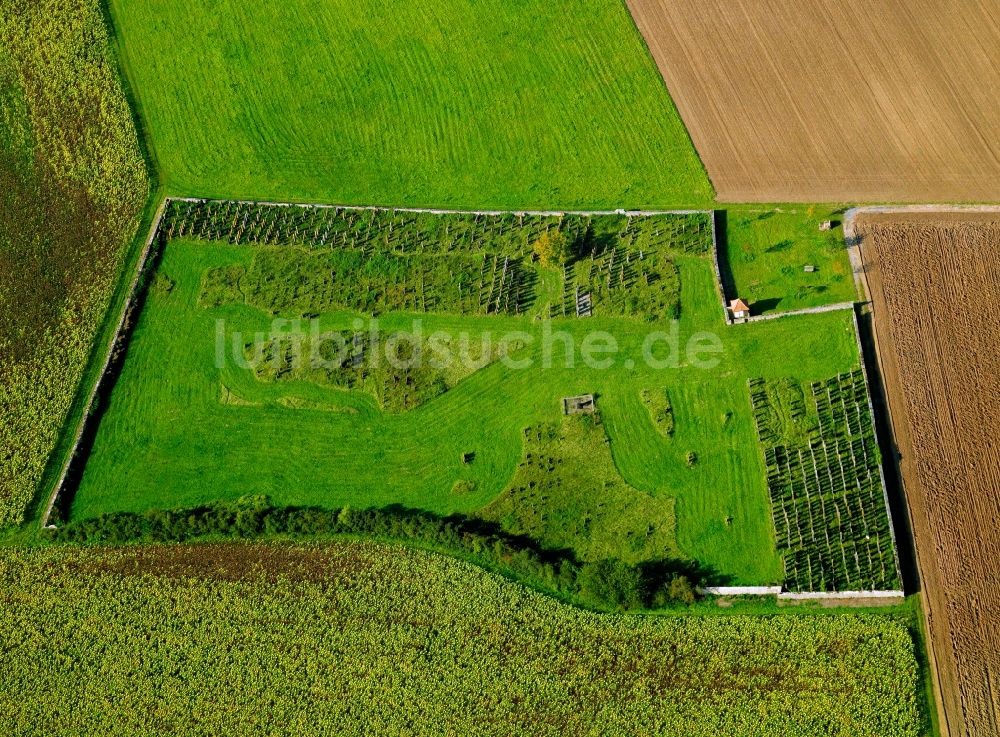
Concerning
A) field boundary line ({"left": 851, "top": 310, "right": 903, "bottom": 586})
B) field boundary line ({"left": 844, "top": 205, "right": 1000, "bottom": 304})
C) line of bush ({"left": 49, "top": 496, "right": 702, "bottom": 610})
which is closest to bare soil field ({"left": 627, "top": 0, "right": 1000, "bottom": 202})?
field boundary line ({"left": 844, "top": 205, "right": 1000, "bottom": 304})

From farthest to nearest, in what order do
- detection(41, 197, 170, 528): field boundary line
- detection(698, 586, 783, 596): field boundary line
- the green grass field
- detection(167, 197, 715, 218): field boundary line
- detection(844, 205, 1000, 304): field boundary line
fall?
detection(167, 197, 715, 218): field boundary line
detection(844, 205, 1000, 304): field boundary line
the green grass field
detection(41, 197, 170, 528): field boundary line
detection(698, 586, 783, 596): field boundary line

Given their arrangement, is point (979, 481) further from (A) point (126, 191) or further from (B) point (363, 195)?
(A) point (126, 191)

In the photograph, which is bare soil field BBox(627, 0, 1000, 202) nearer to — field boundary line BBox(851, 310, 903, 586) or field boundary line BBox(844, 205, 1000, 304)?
field boundary line BBox(844, 205, 1000, 304)

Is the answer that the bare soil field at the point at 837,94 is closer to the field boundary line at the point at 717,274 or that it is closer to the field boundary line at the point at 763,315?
the field boundary line at the point at 717,274

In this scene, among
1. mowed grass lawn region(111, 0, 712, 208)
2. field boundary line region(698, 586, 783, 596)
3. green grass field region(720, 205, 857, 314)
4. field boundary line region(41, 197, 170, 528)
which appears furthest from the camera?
mowed grass lawn region(111, 0, 712, 208)

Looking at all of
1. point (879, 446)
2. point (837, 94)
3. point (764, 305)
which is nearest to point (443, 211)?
point (764, 305)

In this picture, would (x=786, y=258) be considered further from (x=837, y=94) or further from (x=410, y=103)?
(x=410, y=103)

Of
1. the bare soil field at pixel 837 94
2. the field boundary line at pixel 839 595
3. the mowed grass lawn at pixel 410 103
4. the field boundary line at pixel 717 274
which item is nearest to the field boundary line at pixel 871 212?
the bare soil field at pixel 837 94
